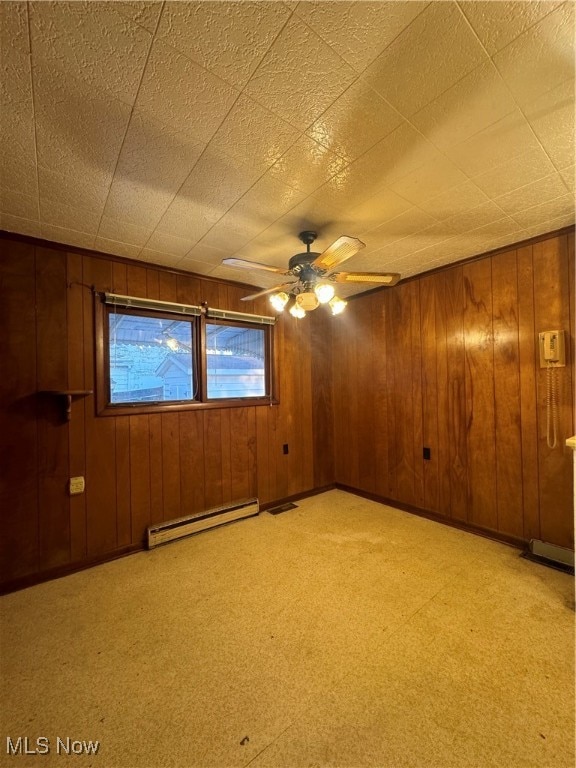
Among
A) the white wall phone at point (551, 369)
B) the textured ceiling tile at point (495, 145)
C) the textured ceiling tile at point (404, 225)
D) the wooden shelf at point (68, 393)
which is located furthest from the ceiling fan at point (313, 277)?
the wooden shelf at point (68, 393)

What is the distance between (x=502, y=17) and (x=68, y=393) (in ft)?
9.16

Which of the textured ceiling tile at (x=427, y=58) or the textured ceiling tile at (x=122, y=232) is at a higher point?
the textured ceiling tile at (x=122, y=232)

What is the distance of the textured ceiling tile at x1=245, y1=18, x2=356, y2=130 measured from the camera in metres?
0.99

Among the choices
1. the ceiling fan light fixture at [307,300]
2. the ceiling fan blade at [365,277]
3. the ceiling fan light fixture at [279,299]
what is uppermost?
the ceiling fan blade at [365,277]

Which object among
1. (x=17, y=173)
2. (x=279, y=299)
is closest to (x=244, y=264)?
(x=279, y=299)

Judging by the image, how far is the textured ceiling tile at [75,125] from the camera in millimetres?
1128

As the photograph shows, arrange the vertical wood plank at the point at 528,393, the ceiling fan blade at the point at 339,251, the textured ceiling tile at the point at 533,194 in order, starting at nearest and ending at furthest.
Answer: the ceiling fan blade at the point at 339,251
the textured ceiling tile at the point at 533,194
the vertical wood plank at the point at 528,393

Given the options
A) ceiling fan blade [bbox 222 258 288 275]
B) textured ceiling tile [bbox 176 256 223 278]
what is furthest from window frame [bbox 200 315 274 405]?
ceiling fan blade [bbox 222 258 288 275]

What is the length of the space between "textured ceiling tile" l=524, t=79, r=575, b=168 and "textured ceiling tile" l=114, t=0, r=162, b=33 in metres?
1.40

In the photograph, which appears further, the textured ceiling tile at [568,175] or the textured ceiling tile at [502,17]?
the textured ceiling tile at [568,175]

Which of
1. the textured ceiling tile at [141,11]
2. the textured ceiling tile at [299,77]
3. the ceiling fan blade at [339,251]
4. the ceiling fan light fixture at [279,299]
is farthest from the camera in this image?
the ceiling fan light fixture at [279,299]

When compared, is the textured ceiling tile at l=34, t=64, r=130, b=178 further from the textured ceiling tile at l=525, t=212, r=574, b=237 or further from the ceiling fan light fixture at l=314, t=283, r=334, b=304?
the textured ceiling tile at l=525, t=212, r=574, b=237

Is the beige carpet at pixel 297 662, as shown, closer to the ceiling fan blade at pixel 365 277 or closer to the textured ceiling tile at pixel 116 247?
the ceiling fan blade at pixel 365 277

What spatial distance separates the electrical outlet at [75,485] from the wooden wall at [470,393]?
9.21 feet
